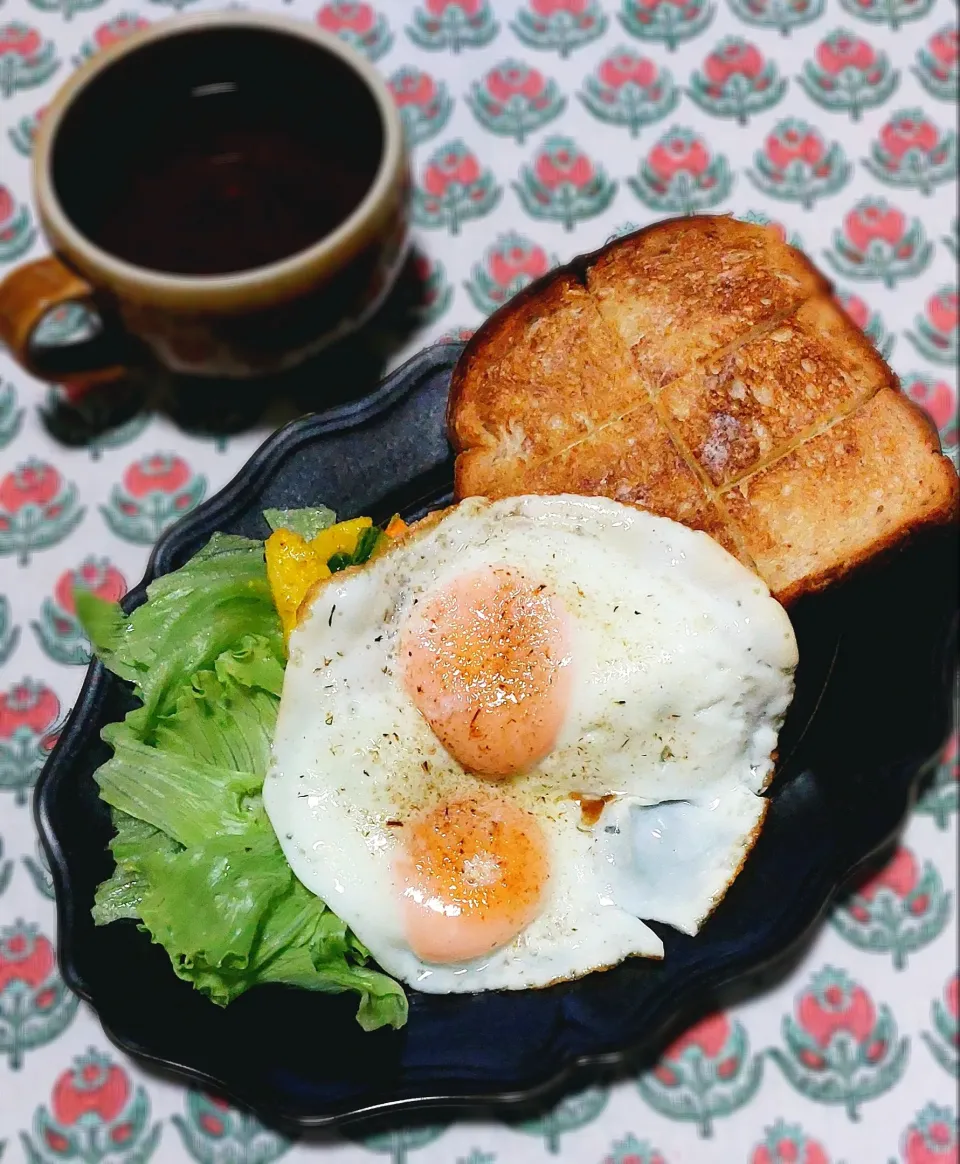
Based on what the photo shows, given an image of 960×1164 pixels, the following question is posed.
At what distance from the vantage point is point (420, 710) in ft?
4.96

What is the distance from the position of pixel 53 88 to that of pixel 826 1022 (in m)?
2.02

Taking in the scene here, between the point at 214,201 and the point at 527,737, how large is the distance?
923 mm

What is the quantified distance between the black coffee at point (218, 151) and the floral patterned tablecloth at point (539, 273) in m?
0.30

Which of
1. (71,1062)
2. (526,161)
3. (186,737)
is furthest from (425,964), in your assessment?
(526,161)

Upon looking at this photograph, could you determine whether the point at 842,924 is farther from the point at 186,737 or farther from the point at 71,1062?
the point at 71,1062

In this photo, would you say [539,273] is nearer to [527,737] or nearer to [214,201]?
[214,201]

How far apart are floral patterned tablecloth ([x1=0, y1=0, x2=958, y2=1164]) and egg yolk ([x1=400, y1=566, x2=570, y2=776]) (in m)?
0.56

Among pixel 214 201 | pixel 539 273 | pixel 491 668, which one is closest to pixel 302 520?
pixel 491 668

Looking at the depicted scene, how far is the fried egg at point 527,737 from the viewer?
1487 millimetres

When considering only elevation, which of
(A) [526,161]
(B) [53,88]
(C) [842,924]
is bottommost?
(C) [842,924]

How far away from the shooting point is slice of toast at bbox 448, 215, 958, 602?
1575 millimetres

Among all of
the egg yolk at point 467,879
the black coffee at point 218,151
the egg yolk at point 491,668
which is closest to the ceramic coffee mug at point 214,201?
the black coffee at point 218,151

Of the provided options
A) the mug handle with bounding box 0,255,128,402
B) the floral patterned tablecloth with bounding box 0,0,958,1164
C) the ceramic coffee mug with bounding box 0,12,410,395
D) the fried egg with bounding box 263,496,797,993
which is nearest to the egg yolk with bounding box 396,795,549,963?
the fried egg with bounding box 263,496,797,993

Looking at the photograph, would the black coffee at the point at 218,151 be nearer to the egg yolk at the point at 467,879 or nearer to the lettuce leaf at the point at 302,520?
the lettuce leaf at the point at 302,520
